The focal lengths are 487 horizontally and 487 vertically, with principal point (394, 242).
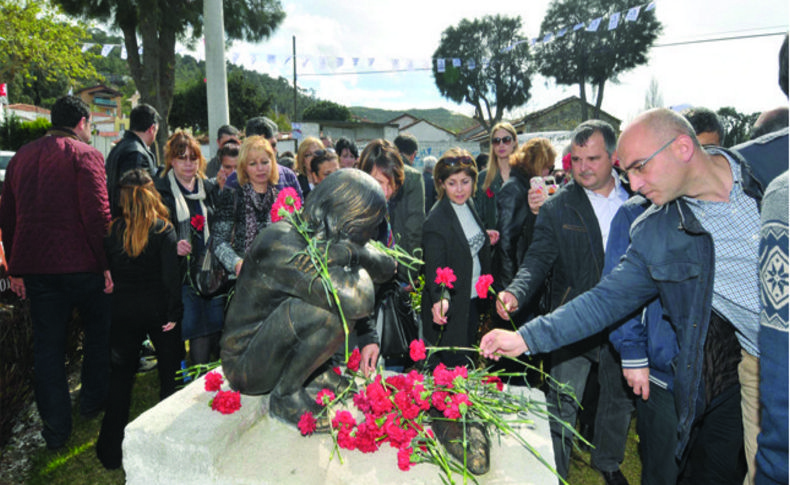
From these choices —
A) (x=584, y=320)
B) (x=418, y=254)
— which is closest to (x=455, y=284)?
(x=418, y=254)

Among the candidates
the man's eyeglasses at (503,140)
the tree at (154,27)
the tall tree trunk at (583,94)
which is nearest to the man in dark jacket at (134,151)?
the man's eyeglasses at (503,140)

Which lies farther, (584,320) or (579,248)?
(579,248)

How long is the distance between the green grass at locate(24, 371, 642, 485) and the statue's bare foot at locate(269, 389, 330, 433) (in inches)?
71.8

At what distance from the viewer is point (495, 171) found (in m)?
4.81

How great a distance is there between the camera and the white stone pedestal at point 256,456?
1.82 metres

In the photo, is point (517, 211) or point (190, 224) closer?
point (190, 224)

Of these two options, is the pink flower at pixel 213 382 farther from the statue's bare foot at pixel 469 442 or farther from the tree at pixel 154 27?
the tree at pixel 154 27

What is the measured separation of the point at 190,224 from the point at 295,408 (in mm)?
2351

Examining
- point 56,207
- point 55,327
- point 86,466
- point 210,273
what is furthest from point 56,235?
point 86,466

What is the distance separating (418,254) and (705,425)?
2.13 metres

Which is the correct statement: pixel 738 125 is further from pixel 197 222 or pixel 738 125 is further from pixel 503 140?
pixel 197 222

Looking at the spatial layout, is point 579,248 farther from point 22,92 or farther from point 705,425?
point 22,92

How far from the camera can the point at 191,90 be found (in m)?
30.5

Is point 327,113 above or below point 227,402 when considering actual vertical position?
above
